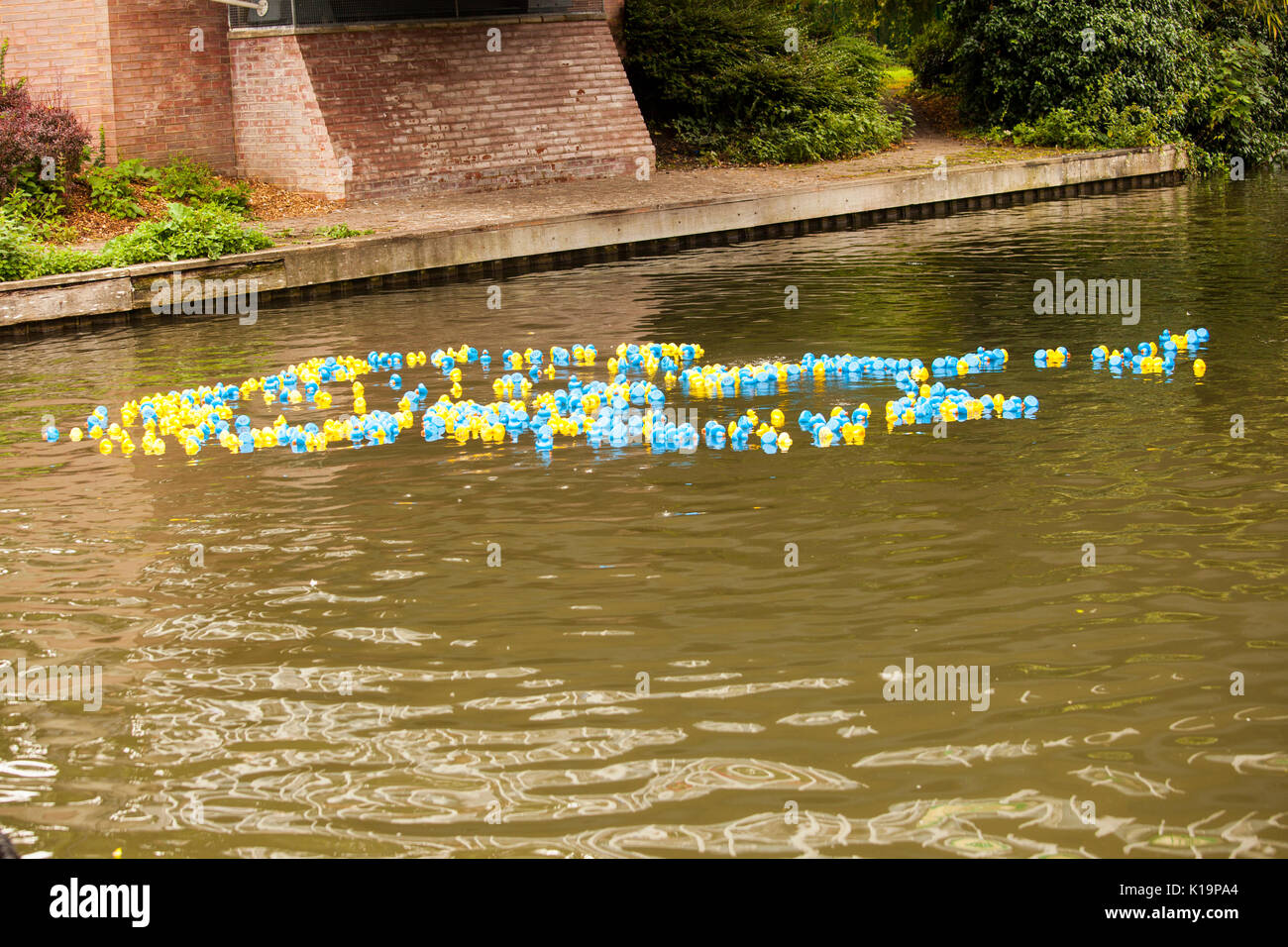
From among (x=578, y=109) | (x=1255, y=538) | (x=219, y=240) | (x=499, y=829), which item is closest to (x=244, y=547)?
(x=499, y=829)

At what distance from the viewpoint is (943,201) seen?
23047 millimetres

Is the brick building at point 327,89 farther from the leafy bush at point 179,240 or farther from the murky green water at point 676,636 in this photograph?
the murky green water at point 676,636

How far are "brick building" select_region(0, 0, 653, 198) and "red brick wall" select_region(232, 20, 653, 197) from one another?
0.08ft

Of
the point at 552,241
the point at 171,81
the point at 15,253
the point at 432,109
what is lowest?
the point at 552,241

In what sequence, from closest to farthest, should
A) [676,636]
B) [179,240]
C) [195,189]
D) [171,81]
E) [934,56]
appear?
[676,636], [179,240], [195,189], [171,81], [934,56]

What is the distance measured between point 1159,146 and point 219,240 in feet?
59.3

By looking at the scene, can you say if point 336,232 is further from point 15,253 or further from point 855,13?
point 855,13

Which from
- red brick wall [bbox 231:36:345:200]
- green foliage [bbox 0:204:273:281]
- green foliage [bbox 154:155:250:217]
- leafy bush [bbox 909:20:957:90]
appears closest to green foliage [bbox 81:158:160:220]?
green foliage [bbox 154:155:250:217]

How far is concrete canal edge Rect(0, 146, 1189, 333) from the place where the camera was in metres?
15.5

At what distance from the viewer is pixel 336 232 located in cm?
1775

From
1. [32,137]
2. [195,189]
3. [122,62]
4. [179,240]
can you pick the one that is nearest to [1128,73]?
[195,189]

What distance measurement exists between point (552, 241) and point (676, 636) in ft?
43.1

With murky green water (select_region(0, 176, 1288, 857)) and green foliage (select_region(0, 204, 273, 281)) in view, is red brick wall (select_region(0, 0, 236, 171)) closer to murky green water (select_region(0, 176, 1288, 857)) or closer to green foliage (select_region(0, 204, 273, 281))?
green foliage (select_region(0, 204, 273, 281))

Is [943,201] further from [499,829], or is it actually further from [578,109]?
[499,829]
